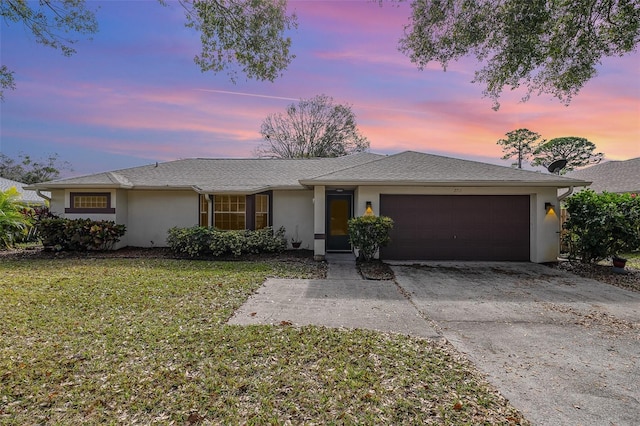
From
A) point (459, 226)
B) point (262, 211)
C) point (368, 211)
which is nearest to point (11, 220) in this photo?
point (262, 211)

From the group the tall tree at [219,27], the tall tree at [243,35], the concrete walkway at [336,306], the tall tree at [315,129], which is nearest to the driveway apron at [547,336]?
the concrete walkway at [336,306]

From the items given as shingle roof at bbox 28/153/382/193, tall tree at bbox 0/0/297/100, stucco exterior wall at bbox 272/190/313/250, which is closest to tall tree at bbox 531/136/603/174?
shingle roof at bbox 28/153/382/193

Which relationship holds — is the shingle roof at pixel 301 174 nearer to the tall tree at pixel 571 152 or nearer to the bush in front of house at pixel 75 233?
the bush in front of house at pixel 75 233

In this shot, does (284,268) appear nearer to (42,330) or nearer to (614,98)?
(42,330)

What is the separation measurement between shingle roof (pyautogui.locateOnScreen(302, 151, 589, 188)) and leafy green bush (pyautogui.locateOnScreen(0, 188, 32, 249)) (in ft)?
38.0

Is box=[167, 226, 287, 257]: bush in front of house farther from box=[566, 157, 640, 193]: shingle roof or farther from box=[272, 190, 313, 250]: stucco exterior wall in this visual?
box=[566, 157, 640, 193]: shingle roof

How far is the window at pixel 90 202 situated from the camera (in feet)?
37.7

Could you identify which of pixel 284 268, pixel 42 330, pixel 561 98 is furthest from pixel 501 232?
pixel 42 330

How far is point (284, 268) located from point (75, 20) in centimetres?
696

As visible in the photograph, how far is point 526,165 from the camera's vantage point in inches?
1619

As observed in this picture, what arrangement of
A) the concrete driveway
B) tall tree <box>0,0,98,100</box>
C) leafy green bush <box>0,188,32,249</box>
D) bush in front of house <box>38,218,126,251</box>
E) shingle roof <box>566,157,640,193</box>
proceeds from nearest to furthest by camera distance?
the concrete driveway, tall tree <box>0,0,98,100</box>, bush in front of house <box>38,218,126,251</box>, leafy green bush <box>0,188,32,249</box>, shingle roof <box>566,157,640,193</box>

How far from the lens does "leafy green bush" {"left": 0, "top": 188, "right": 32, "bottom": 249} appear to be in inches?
476

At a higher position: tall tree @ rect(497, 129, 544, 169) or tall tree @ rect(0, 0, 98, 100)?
tall tree @ rect(497, 129, 544, 169)

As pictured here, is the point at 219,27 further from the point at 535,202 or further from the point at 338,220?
the point at 535,202
